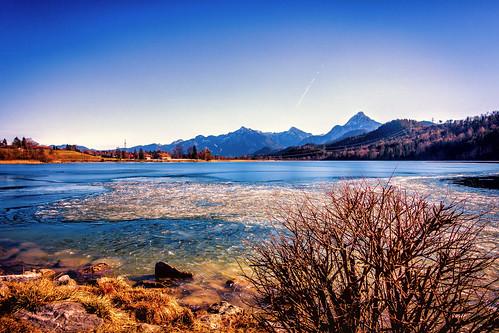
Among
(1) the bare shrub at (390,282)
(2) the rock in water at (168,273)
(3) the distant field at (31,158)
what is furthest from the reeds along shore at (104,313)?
(3) the distant field at (31,158)

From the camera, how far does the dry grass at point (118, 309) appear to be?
6.29 meters

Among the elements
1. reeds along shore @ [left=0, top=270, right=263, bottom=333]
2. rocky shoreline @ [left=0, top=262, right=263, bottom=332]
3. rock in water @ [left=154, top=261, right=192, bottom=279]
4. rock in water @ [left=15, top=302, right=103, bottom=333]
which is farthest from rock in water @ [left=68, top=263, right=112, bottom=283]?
rock in water @ [left=15, top=302, right=103, bottom=333]

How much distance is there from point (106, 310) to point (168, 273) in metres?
4.03

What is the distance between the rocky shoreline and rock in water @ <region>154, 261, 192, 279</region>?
0.80 meters

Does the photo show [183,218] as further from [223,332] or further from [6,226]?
[223,332]

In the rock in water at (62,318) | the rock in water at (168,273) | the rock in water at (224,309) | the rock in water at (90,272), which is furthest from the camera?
the rock in water at (168,273)

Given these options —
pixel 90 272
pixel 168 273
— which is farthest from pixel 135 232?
pixel 168 273

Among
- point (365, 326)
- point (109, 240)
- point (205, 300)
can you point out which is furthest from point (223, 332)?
point (109, 240)

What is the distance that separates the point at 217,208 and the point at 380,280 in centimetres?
2119

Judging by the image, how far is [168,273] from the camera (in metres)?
10.8

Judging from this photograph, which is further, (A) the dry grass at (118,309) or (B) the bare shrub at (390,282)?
(A) the dry grass at (118,309)

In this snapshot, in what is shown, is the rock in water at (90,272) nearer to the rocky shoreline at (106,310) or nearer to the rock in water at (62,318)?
the rocky shoreline at (106,310)

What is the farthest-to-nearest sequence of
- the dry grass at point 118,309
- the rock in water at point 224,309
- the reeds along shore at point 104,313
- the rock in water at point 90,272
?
1. the rock in water at point 90,272
2. the rock in water at point 224,309
3. the dry grass at point 118,309
4. the reeds along shore at point 104,313

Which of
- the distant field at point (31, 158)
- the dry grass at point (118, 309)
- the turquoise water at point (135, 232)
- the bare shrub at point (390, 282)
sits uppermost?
the distant field at point (31, 158)
